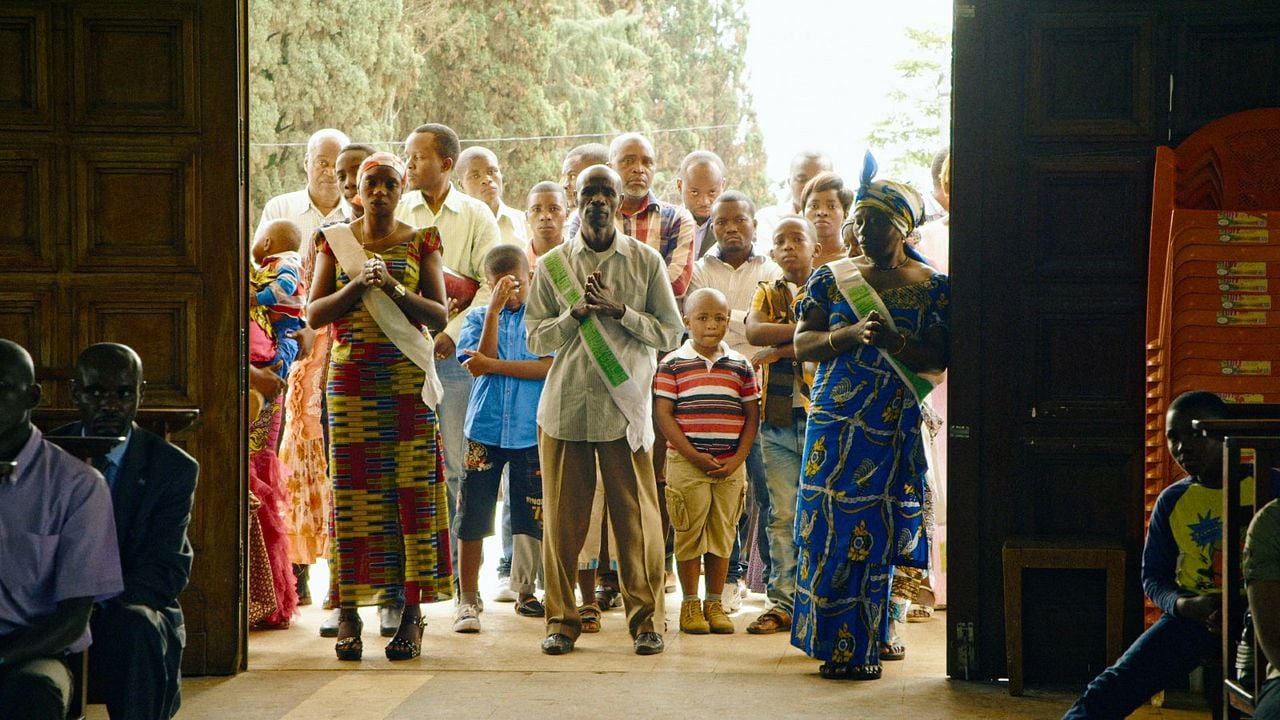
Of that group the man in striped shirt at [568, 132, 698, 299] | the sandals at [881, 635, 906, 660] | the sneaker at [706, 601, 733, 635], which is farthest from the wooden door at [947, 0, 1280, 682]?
the man in striped shirt at [568, 132, 698, 299]

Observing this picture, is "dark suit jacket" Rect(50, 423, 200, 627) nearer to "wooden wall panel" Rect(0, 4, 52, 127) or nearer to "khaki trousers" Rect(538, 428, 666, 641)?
"wooden wall panel" Rect(0, 4, 52, 127)

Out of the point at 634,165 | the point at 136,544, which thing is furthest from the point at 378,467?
the point at 634,165

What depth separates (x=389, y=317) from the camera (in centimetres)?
600

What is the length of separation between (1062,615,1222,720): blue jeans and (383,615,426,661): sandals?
2758mm

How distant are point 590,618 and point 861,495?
161 cm

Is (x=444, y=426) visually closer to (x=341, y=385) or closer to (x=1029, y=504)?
(x=341, y=385)

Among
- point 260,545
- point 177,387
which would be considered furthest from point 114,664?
point 260,545

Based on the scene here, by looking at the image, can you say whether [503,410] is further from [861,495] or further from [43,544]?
[43,544]

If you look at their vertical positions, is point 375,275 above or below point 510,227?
below

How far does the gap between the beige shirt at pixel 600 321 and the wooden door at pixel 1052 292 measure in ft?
4.24

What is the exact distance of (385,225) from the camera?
6156 millimetres

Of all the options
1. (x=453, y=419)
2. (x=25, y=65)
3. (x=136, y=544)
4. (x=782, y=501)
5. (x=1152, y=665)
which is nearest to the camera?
(x=136, y=544)

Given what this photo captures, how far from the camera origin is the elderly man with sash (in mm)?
6230

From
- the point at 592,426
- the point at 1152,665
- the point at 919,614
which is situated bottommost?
the point at 919,614
